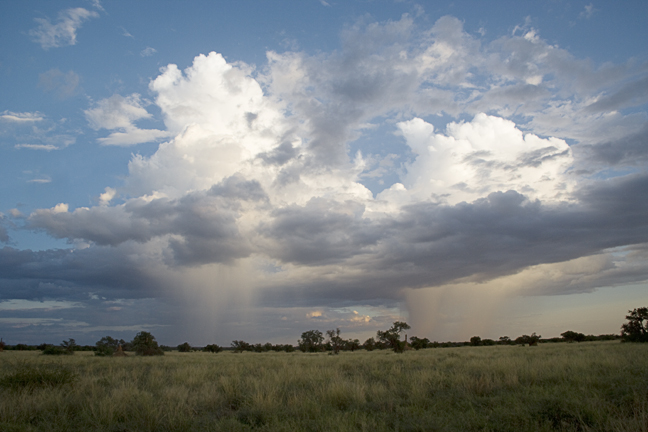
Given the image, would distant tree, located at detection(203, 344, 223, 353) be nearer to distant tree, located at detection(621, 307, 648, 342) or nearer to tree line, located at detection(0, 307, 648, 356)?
tree line, located at detection(0, 307, 648, 356)

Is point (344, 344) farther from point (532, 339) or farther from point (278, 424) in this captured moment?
point (278, 424)

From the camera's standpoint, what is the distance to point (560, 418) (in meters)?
7.51

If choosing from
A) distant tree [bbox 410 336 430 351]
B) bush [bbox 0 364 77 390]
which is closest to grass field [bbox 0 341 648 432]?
bush [bbox 0 364 77 390]

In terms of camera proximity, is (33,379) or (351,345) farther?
(351,345)

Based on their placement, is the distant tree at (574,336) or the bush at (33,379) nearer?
the bush at (33,379)

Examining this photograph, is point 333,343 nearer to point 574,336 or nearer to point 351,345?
point 351,345

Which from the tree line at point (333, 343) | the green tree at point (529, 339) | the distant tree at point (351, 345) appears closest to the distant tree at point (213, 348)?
the tree line at point (333, 343)

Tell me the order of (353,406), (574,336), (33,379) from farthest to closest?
(574,336)
(33,379)
(353,406)

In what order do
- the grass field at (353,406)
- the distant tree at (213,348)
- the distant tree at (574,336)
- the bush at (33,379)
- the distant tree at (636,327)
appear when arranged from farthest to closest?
the distant tree at (213,348), the distant tree at (574,336), the distant tree at (636,327), the bush at (33,379), the grass field at (353,406)

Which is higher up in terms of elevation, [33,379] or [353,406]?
[33,379]

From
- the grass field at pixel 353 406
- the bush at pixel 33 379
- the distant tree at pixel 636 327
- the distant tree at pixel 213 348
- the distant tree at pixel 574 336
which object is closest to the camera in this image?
the grass field at pixel 353 406

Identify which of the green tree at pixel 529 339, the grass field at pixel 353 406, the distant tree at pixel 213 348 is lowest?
the distant tree at pixel 213 348

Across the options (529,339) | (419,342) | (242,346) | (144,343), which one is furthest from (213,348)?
(529,339)

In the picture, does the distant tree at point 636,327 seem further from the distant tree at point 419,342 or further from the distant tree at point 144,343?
the distant tree at point 144,343
